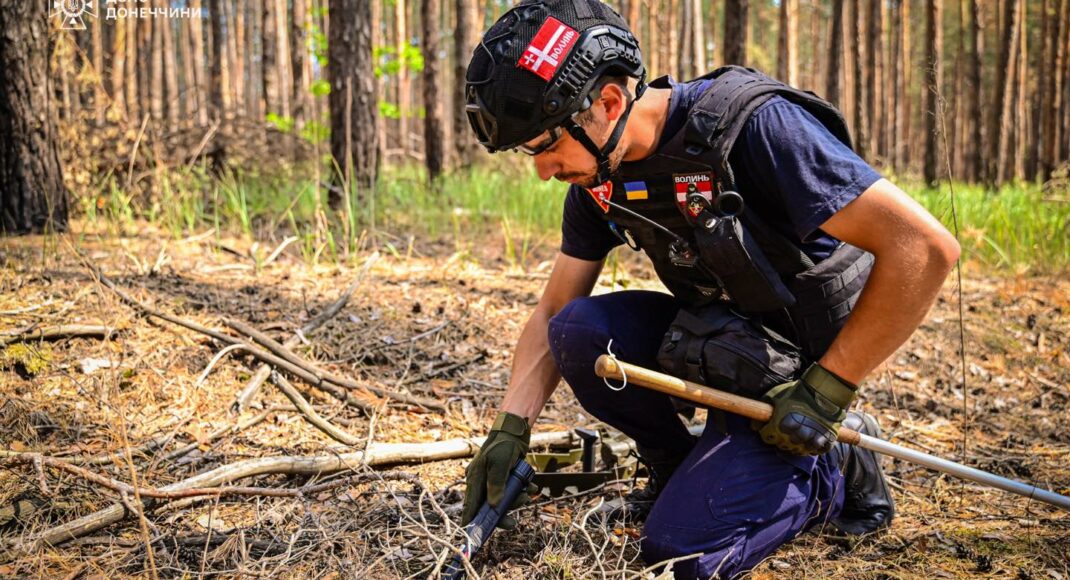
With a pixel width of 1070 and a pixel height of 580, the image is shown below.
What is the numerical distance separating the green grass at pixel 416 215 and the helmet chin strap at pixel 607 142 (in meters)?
2.93

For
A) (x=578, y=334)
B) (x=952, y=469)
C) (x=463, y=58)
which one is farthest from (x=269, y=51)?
(x=952, y=469)

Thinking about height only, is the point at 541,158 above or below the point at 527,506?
above

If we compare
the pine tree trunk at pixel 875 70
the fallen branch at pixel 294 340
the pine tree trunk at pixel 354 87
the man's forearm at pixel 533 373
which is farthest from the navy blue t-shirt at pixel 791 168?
the pine tree trunk at pixel 875 70

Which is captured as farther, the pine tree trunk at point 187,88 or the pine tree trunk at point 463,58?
the pine tree trunk at point 463,58

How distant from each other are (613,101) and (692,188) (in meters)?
0.30

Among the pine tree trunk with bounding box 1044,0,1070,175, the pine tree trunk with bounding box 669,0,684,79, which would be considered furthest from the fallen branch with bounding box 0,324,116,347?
the pine tree trunk with bounding box 1044,0,1070,175

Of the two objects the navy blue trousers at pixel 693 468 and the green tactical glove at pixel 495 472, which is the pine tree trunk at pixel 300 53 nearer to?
the navy blue trousers at pixel 693 468

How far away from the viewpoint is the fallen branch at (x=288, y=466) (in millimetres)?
1961

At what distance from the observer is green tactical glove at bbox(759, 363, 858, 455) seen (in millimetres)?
1919

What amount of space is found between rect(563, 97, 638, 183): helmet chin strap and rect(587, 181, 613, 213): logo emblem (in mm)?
66

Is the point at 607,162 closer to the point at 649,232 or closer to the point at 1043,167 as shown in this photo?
the point at 649,232

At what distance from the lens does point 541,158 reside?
6.67 ft

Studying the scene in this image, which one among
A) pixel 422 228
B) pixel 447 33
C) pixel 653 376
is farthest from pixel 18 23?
pixel 447 33

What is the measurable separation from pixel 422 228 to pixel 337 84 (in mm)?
1250
